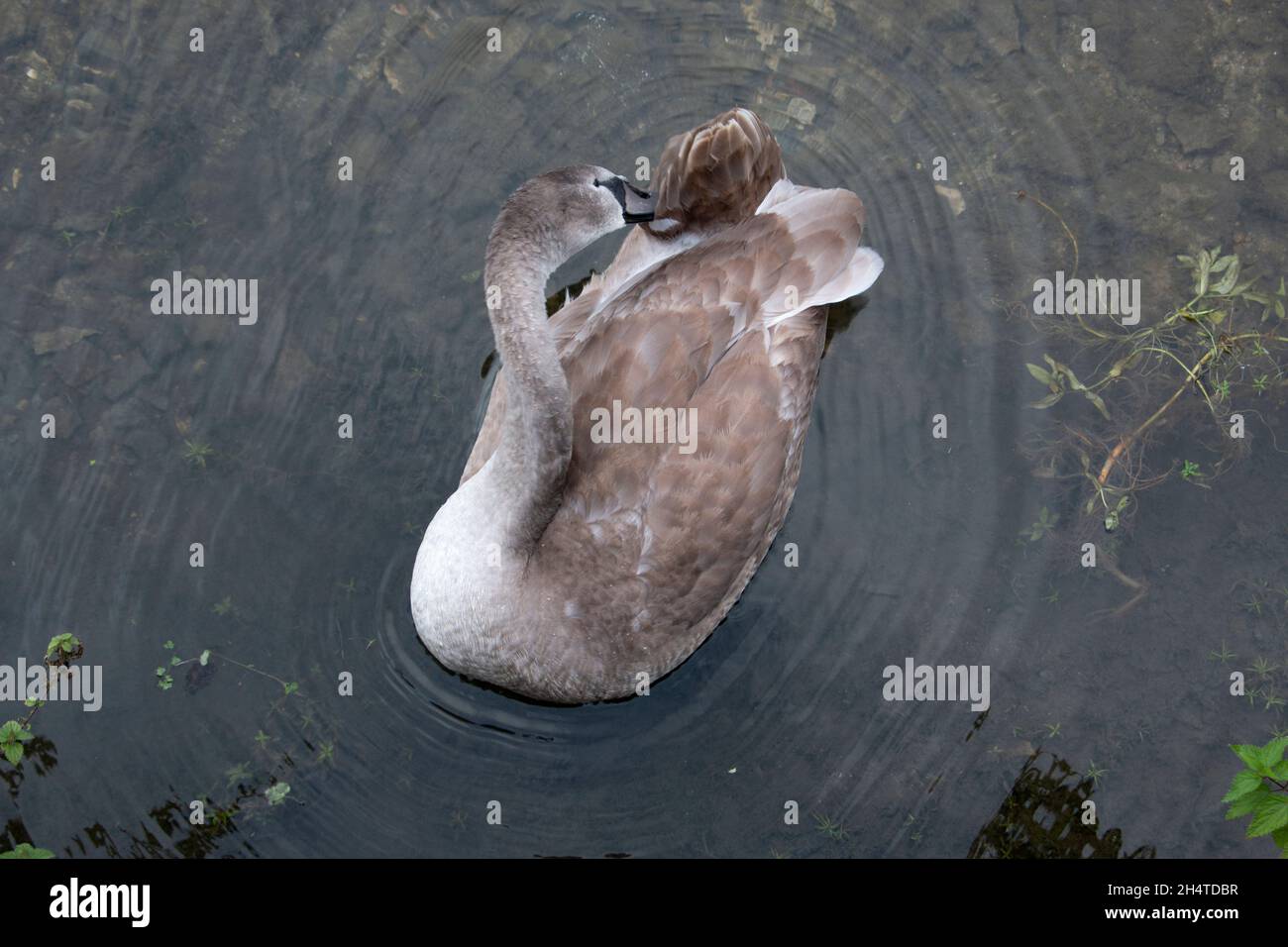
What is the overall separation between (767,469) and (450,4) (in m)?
→ 3.53

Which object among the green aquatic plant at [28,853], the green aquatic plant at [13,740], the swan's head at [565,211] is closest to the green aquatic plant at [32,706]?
the green aquatic plant at [13,740]

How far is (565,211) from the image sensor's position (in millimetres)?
5375

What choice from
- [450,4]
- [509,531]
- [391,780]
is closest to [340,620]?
[391,780]

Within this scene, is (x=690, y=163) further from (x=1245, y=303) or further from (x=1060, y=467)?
(x=1245, y=303)

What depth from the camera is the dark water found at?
641 centimetres

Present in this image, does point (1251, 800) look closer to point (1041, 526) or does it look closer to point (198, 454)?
point (1041, 526)

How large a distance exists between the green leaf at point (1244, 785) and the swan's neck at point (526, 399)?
128 inches

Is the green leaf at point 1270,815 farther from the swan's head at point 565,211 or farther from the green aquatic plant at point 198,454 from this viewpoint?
the green aquatic plant at point 198,454

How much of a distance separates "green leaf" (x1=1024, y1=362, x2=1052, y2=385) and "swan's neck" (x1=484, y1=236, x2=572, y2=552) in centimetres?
296

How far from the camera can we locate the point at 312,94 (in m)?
7.22

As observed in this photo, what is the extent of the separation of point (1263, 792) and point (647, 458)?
10.1 feet

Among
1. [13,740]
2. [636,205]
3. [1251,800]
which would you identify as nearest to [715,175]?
[636,205]

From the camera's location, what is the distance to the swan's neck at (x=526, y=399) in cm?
520
